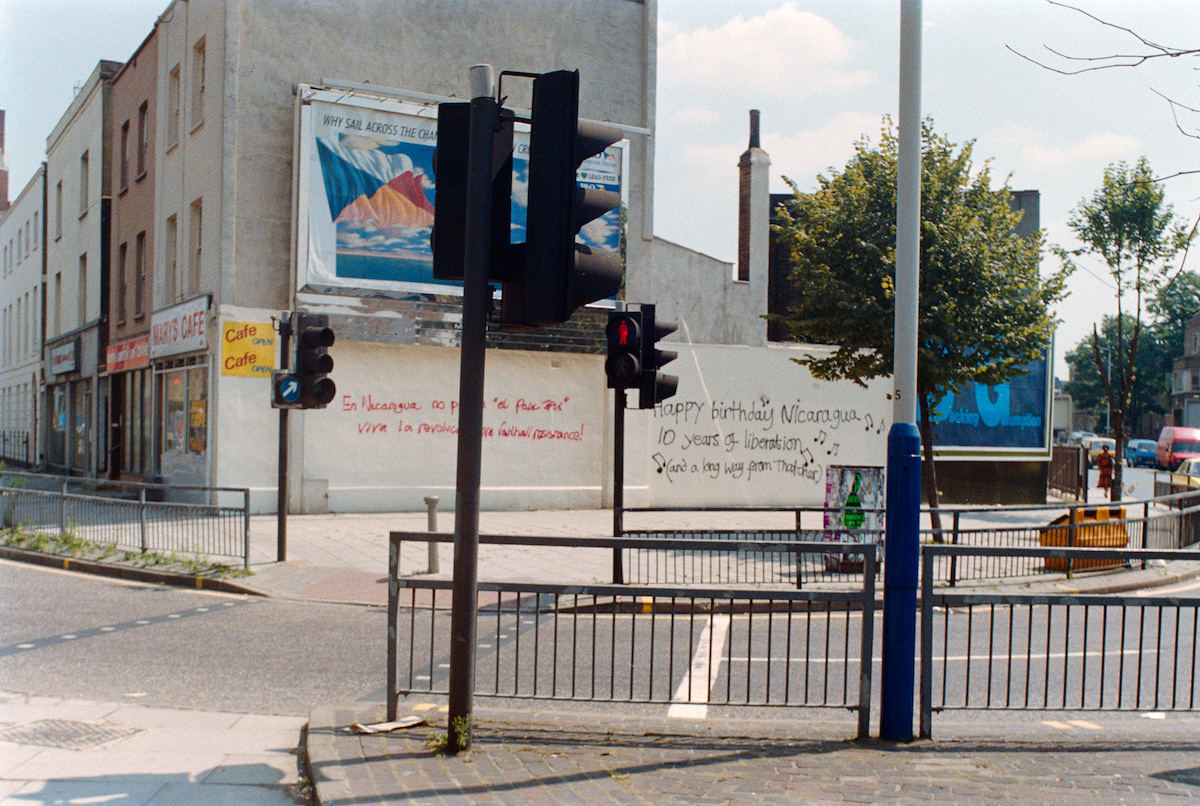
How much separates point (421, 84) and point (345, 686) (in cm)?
1607

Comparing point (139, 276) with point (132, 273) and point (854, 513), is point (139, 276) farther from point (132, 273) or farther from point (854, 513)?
point (854, 513)

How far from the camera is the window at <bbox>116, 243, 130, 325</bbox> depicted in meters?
25.3

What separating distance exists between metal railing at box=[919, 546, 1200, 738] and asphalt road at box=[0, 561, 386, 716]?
375cm

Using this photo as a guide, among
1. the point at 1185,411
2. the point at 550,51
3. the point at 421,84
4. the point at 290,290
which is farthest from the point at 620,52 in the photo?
the point at 1185,411

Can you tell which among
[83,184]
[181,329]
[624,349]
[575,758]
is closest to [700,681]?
[575,758]

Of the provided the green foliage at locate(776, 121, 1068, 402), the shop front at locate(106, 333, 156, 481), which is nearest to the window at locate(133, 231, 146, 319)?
the shop front at locate(106, 333, 156, 481)

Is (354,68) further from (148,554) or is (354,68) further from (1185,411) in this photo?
(1185,411)

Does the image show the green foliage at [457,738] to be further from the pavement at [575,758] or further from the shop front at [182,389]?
the shop front at [182,389]

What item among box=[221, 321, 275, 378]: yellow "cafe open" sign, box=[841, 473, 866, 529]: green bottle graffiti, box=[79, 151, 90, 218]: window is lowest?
box=[841, 473, 866, 529]: green bottle graffiti

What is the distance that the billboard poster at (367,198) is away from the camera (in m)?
18.9

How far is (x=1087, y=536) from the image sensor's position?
46.0 feet

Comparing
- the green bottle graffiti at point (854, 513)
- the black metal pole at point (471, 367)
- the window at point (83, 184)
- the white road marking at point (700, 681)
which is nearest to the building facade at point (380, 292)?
the window at point (83, 184)

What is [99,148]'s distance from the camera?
89.1 ft

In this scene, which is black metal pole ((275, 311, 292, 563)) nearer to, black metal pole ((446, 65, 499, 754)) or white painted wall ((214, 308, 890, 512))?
white painted wall ((214, 308, 890, 512))
